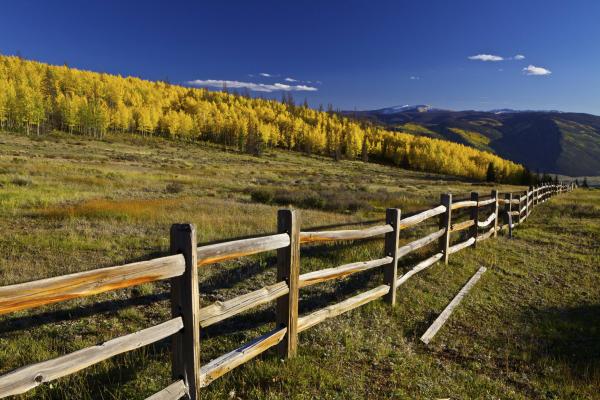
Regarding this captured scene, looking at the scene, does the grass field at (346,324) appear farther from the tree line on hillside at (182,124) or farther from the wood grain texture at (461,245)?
the tree line on hillside at (182,124)

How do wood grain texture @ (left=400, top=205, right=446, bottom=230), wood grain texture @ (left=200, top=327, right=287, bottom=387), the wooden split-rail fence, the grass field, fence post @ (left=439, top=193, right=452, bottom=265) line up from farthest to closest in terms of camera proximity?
fence post @ (left=439, top=193, right=452, bottom=265) < wood grain texture @ (left=400, top=205, right=446, bottom=230) < the grass field < wood grain texture @ (left=200, top=327, right=287, bottom=387) < the wooden split-rail fence

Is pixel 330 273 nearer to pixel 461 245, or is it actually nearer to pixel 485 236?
pixel 461 245

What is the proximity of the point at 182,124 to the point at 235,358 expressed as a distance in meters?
128

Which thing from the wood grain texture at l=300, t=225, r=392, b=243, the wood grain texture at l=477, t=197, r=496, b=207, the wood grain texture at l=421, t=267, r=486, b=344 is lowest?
the wood grain texture at l=421, t=267, r=486, b=344

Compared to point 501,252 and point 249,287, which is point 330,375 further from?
point 501,252

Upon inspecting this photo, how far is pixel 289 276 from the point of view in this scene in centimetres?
460

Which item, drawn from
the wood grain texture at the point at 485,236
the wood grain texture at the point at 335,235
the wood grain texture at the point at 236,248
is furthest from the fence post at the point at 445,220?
the wood grain texture at the point at 236,248

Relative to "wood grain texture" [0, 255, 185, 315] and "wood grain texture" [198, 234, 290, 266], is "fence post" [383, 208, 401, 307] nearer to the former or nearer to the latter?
"wood grain texture" [198, 234, 290, 266]

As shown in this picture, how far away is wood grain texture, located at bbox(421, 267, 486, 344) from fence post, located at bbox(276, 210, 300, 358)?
2407 mm

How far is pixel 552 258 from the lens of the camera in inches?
441

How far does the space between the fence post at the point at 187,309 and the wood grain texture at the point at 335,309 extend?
5.63 ft

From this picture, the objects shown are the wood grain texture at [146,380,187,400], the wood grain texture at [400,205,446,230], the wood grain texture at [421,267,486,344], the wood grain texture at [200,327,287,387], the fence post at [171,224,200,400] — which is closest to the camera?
the wood grain texture at [146,380,187,400]

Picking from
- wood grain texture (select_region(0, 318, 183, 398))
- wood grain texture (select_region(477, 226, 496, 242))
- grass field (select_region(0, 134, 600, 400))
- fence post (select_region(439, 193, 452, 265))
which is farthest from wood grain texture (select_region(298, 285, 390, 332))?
wood grain texture (select_region(477, 226, 496, 242))

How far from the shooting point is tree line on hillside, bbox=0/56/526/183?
103688 mm
